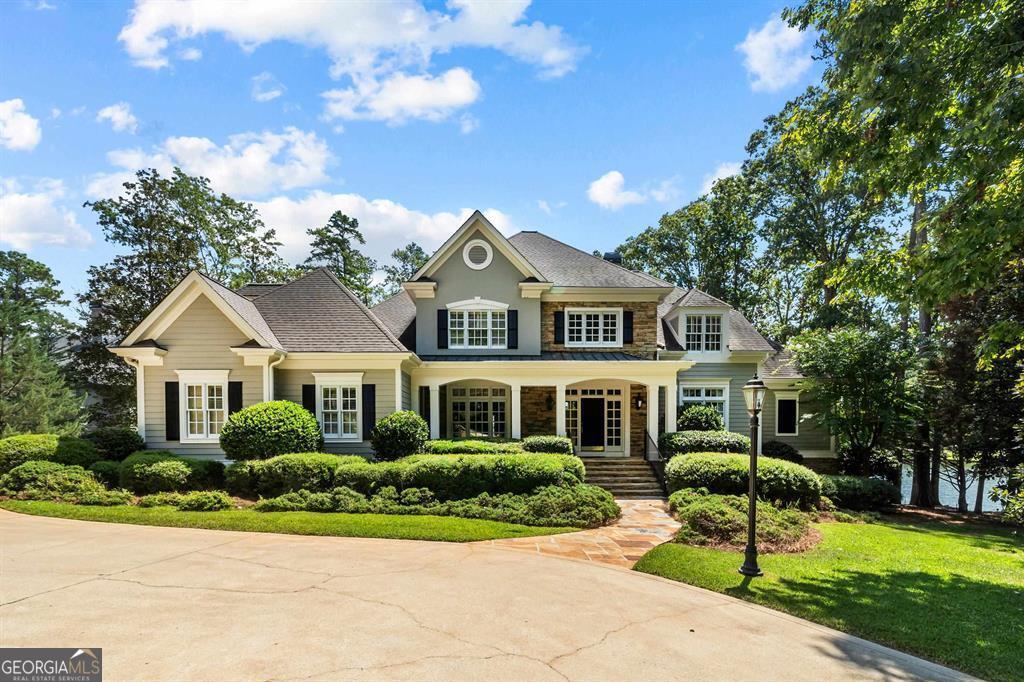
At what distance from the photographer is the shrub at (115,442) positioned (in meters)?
14.0

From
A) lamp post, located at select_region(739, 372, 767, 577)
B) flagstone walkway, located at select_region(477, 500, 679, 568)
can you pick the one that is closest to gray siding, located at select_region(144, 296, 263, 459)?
flagstone walkway, located at select_region(477, 500, 679, 568)

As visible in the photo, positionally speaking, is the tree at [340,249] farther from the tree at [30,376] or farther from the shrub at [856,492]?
the shrub at [856,492]

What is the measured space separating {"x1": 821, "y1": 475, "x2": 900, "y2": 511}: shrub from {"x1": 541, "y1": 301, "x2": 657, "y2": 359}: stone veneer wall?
706cm

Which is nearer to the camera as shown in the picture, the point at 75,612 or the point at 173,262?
the point at 75,612

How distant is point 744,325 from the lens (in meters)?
22.4

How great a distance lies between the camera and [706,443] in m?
16.4

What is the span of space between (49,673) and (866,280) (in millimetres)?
11499

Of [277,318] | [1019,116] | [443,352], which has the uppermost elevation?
[1019,116]

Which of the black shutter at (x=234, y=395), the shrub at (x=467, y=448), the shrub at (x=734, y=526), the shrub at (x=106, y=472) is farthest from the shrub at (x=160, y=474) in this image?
the shrub at (x=734, y=526)

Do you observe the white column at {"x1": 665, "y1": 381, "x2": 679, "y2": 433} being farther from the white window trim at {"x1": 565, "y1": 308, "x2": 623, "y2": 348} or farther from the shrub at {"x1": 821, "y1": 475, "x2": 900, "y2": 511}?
the shrub at {"x1": 821, "y1": 475, "x2": 900, "y2": 511}

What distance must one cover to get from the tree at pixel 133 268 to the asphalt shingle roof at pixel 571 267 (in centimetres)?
1759

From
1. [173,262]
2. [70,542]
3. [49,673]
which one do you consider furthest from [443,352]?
[173,262]

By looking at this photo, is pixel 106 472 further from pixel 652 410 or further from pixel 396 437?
pixel 652 410

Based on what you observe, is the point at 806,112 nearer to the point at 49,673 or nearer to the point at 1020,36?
the point at 1020,36
